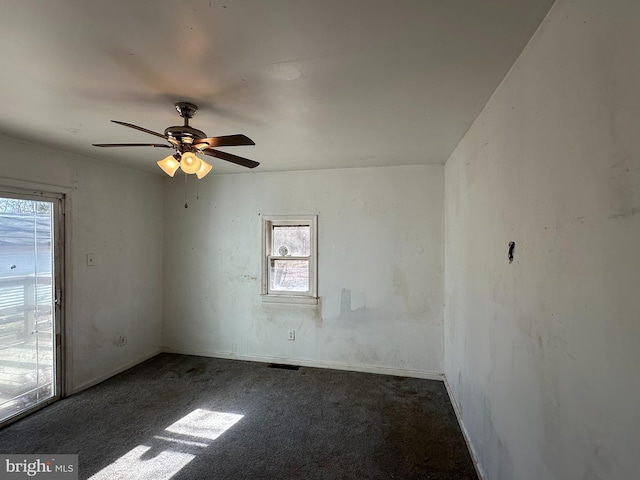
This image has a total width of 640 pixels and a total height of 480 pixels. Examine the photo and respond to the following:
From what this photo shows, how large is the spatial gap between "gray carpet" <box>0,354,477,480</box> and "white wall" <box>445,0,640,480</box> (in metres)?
0.72

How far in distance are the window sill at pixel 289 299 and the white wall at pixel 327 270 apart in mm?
69

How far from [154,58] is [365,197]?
2592mm

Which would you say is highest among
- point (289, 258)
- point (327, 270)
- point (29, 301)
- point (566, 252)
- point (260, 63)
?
point (260, 63)

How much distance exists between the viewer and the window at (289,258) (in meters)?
3.77

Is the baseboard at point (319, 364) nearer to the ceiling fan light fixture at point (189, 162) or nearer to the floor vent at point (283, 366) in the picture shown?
the floor vent at point (283, 366)

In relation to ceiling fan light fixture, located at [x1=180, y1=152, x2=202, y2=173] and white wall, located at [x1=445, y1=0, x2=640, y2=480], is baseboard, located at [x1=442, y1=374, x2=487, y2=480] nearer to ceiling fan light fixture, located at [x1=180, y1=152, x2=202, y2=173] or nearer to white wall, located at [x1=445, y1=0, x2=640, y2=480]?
white wall, located at [x1=445, y1=0, x2=640, y2=480]

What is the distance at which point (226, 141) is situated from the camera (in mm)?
1770

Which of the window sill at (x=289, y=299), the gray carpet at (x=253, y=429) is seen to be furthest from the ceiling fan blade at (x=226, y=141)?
the window sill at (x=289, y=299)

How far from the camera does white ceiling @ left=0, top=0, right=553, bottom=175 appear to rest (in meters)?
1.11

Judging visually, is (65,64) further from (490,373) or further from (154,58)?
(490,373)

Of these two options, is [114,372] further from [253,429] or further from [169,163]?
[169,163]

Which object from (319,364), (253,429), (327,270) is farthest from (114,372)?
(327,270)

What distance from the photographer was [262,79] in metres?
1.58

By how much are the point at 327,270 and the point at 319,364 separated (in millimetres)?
1160
